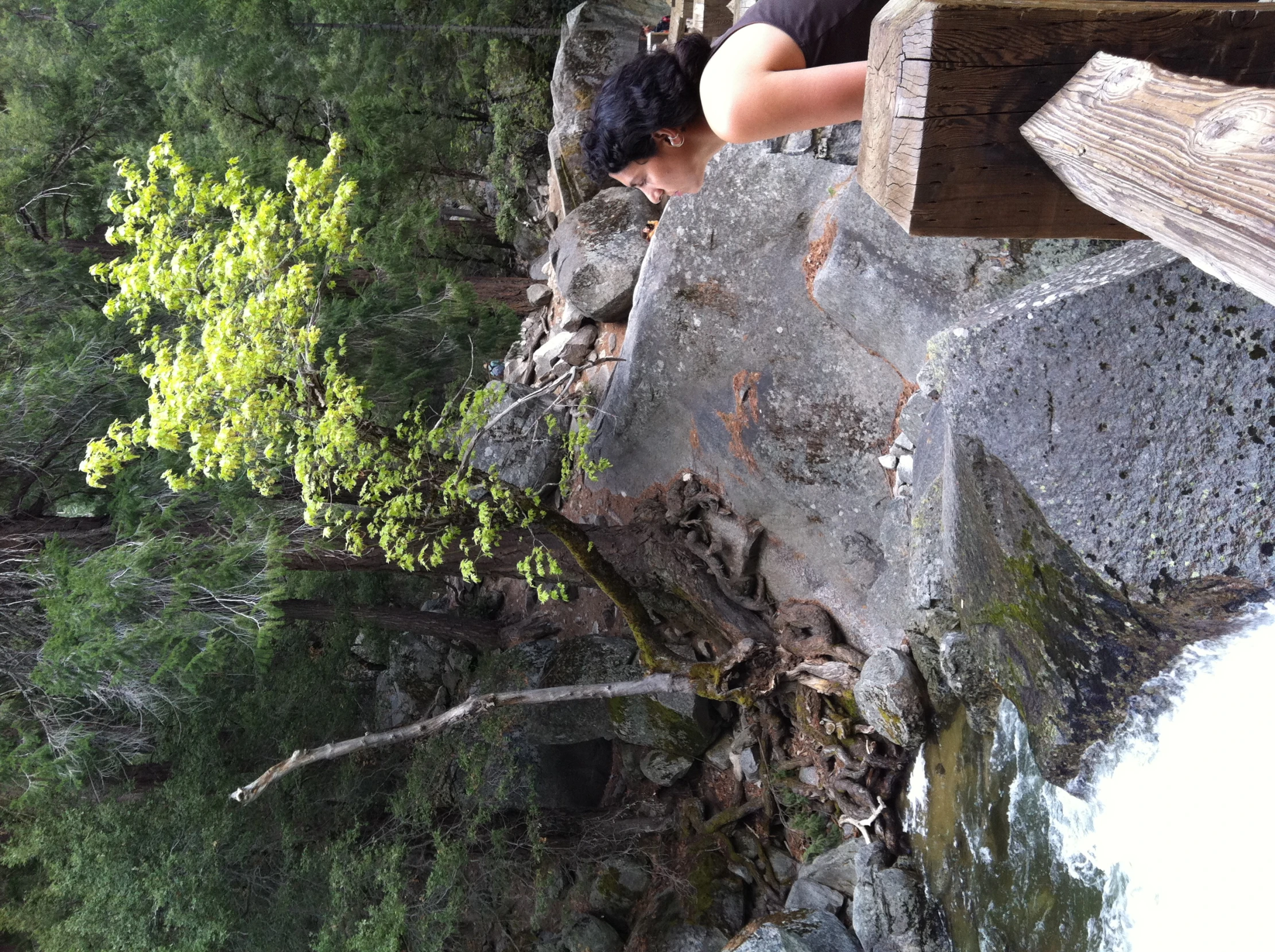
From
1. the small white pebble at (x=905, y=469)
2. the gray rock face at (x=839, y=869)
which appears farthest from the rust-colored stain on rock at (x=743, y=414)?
the gray rock face at (x=839, y=869)

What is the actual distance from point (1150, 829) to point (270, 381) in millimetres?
5187

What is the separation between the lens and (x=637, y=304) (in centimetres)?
707

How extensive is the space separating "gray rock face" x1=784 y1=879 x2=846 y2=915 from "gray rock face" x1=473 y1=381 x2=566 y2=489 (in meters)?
4.18

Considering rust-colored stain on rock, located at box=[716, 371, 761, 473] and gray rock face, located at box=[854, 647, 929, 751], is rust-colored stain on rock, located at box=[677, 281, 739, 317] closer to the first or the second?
rust-colored stain on rock, located at box=[716, 371, 761, 473]

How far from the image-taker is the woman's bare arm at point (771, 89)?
2461 millimetres

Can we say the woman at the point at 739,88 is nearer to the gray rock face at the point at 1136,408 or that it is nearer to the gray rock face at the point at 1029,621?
the gray rock face at the point at 1136,408

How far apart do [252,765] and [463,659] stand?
2.43 metres

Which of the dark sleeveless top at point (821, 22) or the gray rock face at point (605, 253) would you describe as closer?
the dark sleeveless top at point (821, 22)

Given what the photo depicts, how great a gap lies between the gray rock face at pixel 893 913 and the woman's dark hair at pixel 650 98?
4509mm

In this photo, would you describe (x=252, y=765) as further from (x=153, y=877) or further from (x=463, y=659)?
(x=463, y=659)

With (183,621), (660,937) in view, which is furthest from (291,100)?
(660,937)

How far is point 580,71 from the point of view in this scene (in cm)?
944

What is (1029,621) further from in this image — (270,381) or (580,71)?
(580,71)

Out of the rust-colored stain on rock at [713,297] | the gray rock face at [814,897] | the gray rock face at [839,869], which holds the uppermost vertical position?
the rust-colored stain on rock at [713,297]
